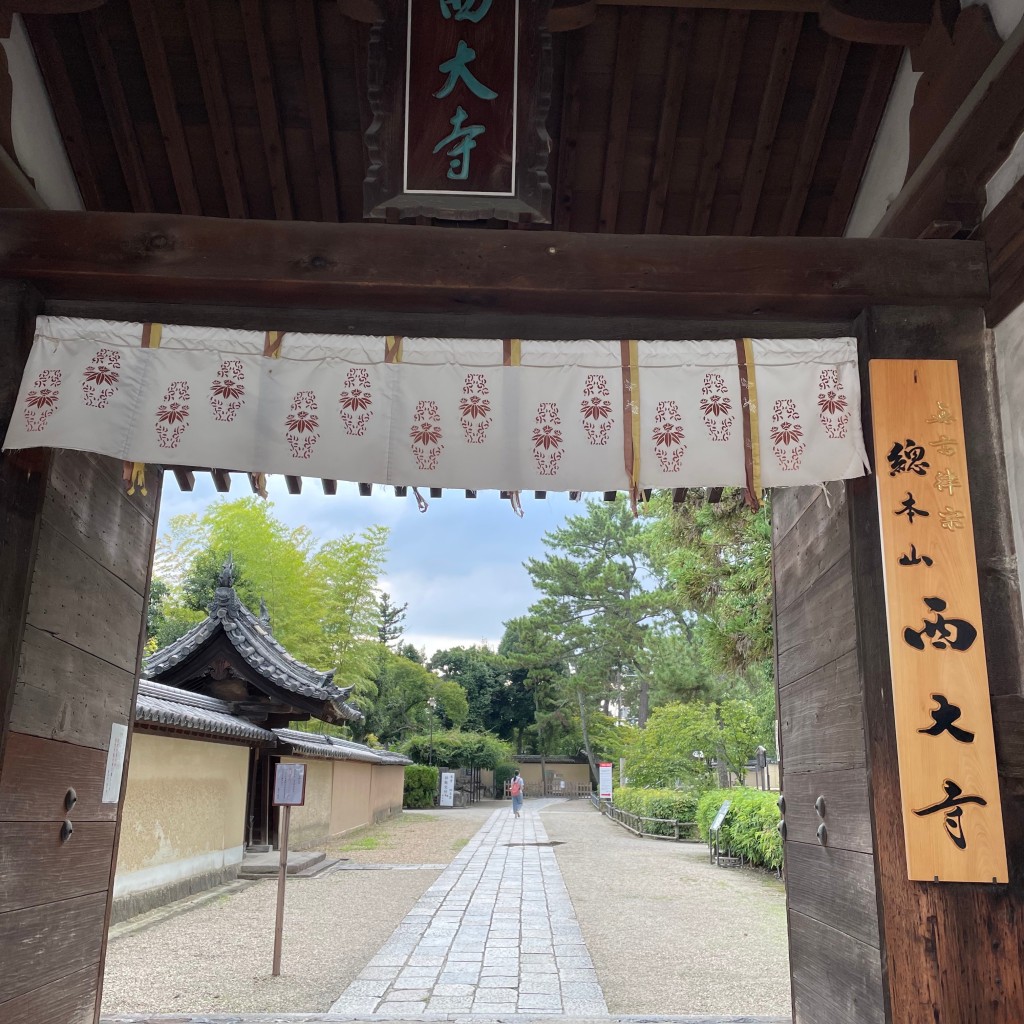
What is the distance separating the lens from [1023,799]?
2.94 m

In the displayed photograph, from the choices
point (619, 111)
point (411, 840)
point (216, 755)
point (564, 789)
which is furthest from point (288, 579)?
point (564, 789)

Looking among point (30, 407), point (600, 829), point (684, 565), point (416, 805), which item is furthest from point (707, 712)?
point (30, 407)

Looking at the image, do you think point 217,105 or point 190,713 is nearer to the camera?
point 217,105

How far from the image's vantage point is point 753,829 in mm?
13633

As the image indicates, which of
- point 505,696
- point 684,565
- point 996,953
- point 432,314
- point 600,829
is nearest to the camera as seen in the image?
point 996,953

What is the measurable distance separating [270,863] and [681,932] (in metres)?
6.80

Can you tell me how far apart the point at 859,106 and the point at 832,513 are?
1.79 metres

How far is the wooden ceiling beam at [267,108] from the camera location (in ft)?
11.6

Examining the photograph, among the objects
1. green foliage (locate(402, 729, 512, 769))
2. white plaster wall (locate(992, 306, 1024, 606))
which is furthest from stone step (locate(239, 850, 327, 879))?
green foliage (locate(402, 729, 512, 769))

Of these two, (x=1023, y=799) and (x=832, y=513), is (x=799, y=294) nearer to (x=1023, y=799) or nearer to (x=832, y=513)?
(x=832, y=513)

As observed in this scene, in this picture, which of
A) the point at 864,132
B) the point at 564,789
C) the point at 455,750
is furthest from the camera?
the point at 564,789

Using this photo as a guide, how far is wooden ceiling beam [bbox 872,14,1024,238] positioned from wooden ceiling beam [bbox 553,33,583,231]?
1419 millimetres

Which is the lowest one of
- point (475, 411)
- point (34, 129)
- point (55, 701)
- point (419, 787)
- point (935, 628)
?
point (419, 787)

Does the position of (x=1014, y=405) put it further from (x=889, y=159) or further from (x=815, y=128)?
(x=815, y=128)
